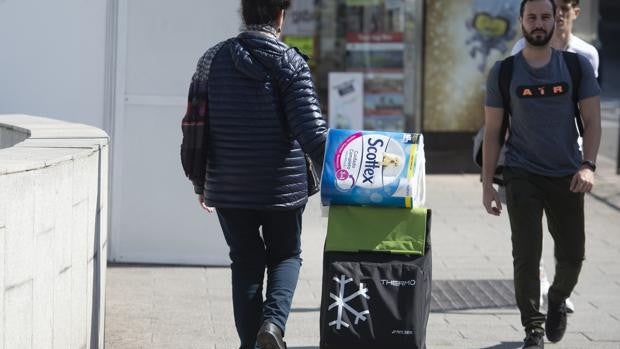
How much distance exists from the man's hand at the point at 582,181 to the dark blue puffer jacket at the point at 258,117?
54.0 inches

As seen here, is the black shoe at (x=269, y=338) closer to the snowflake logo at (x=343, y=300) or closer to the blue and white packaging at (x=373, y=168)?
the snowflake logo at (x=343, y=300)

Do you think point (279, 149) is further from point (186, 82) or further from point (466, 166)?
point (466, 166)

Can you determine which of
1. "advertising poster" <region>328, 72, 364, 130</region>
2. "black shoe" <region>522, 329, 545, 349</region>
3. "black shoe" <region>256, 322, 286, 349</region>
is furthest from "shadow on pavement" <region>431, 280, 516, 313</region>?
"advertising poster" <region>328, 72, 364, 130</region>

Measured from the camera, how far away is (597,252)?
9.05 meters

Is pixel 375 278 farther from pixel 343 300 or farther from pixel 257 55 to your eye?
pixel 257 55

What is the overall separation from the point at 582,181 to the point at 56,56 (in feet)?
12.1

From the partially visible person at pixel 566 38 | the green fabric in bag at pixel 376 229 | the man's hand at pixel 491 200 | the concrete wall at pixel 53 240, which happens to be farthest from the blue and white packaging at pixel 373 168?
the partially visible person at pixel 566 38

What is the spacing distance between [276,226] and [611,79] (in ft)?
79.2

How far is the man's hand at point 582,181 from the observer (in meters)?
5.77

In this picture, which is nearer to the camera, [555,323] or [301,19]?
[555,323]

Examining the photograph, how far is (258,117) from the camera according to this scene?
16.6 feet

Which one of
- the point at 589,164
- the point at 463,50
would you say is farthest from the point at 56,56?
the point at 463,50

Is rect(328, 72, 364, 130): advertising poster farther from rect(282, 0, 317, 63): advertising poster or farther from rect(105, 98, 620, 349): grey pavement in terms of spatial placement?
rect(105, 98, 620, 349): grey pavement

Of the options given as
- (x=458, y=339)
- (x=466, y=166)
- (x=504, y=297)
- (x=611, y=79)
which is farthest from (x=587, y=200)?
(x=611, y=79)
